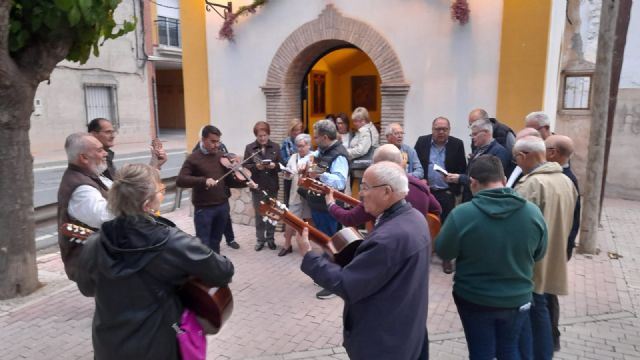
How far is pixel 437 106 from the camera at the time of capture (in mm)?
6844

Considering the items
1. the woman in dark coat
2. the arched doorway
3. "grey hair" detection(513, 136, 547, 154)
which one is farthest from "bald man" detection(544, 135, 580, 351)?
the arched doorway

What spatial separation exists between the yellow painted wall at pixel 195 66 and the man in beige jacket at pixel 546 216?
254 inches

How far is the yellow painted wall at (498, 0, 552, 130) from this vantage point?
606 cm

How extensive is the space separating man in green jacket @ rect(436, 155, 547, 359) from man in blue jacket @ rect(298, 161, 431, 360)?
0.42m

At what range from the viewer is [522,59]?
6184mm

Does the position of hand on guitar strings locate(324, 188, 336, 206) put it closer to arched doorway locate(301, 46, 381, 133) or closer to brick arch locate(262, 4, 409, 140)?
Answer: brick arch locate(262, 4, 409, 140)

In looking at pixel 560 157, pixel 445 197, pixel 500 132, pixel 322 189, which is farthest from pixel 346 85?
pixel 560 157

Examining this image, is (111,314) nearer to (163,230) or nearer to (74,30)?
(163,230)

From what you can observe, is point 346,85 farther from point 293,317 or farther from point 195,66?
point 293,317

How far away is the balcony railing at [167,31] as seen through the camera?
86.7 feet

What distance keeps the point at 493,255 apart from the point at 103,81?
2329cm

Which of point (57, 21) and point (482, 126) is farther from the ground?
point (57, 21)

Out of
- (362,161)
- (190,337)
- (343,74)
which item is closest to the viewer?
(190,337)

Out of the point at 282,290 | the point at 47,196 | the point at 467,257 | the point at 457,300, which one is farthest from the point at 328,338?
the point at 47,196
